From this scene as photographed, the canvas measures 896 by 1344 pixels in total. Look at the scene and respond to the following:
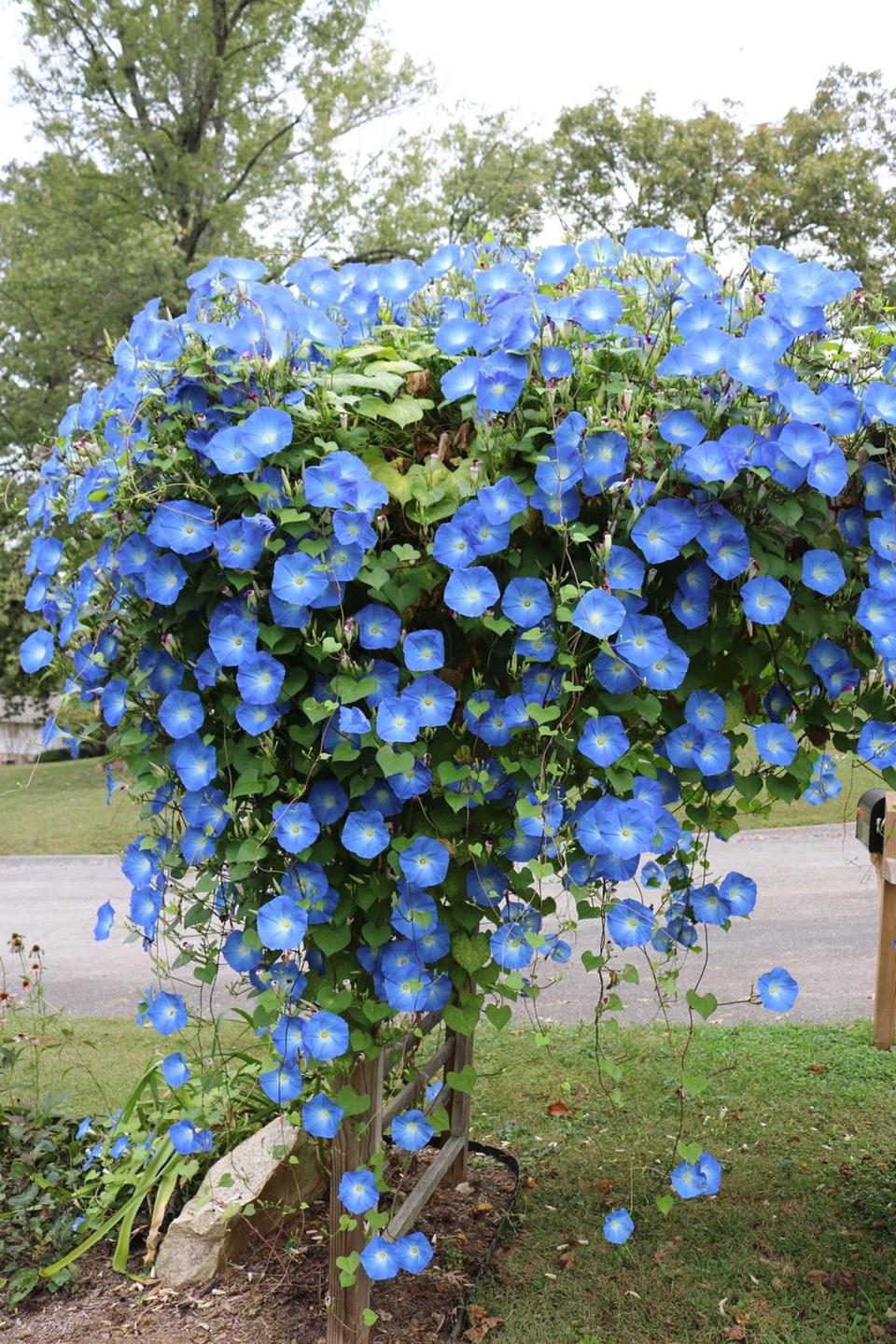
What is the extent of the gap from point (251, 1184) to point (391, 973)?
1059 mm

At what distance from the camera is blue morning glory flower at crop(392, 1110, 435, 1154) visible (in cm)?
221

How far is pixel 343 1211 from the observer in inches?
92.0

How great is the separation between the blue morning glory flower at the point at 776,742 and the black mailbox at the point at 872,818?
4.53 ft

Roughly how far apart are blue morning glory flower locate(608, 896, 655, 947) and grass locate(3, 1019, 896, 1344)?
24 cm

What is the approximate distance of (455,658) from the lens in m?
2.02

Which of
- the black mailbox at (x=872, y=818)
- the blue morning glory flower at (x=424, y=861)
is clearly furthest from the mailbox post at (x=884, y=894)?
the blue morning glory flower at (x=424, y=861)

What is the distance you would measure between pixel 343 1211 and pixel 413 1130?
0.28m

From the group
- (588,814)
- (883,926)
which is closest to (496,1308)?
(588,814)

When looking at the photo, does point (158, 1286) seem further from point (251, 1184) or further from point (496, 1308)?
point (496, 1308)

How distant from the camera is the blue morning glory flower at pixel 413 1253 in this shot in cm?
220

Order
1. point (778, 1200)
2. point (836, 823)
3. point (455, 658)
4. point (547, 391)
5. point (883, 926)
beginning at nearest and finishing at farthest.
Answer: point (547, 391) → point (455, 658) → point (778, 1200) → point (883, 926) → point (836, 823)

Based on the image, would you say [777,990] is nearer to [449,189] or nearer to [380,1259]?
[380,1259]

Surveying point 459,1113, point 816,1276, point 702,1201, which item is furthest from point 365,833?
point 702,1201

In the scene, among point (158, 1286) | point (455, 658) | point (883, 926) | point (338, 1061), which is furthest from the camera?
point (883, 926)
